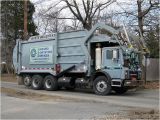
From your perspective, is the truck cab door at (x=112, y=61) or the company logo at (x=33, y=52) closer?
the truck cab door at (x=112, y=61)

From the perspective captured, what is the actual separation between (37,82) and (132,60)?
681cm

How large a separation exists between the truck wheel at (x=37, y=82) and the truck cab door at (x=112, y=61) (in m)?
5.09

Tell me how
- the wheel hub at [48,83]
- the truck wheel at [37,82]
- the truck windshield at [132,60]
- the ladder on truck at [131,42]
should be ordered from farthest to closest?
the truck wheel at [37,82], the wheel hub at [48,83], the ladder on truck at [131,42], the truck windshield at [132,60]

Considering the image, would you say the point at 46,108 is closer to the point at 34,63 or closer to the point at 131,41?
the point at 131,41

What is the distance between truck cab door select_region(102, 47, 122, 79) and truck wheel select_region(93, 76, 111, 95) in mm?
403

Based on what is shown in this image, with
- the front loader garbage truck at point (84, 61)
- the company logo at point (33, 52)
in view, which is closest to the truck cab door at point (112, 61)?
the front loader garbage truck at point (84, 61)

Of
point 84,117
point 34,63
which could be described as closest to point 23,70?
point 34,63

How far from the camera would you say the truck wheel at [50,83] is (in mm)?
22812

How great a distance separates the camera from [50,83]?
76.3ft

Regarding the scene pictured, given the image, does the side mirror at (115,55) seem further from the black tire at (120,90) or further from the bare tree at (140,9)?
the bare tree at (140,9)

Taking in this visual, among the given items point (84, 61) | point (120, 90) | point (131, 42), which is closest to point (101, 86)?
point (120, 90)

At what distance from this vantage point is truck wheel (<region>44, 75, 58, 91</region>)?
2281cm

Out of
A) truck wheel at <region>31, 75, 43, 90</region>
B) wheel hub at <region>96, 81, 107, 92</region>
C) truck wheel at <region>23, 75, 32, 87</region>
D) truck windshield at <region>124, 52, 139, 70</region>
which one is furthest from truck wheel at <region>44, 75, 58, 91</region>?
truck windshield at <region>124, 52, 139, 70</region>

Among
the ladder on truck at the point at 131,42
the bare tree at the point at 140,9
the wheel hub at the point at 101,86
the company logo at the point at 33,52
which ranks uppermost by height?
the bare tree at the point at 140,9
